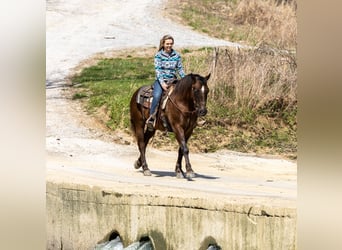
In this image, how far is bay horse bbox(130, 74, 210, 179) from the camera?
8539mm

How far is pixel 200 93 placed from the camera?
8.51 meters

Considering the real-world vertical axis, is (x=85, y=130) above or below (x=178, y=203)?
above

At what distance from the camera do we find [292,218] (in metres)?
8.04

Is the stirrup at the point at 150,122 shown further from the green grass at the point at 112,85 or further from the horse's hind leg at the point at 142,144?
the green grass at the point at 112,85

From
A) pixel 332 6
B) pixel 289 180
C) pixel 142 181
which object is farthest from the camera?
pixel 142 181

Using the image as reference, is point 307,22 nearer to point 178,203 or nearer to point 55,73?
point 178,203

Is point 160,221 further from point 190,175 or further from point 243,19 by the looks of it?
point 243,19

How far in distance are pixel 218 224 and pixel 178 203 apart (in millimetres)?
509

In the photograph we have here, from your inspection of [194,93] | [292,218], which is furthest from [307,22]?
[292,218]

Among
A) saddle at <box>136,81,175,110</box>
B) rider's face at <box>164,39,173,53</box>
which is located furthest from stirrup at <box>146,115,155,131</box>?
rider's face at <box>164,39,173,53</box>

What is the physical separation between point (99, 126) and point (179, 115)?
3.83 feet

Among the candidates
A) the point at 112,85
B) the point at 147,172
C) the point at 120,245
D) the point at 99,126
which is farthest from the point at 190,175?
the point at 112,85

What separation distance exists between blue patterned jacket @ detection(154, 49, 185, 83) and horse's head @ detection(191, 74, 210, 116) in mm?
432

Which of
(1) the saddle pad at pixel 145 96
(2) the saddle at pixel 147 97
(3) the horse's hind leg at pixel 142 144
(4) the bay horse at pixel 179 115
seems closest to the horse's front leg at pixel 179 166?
(4) the bay horse at pixel 179 115
